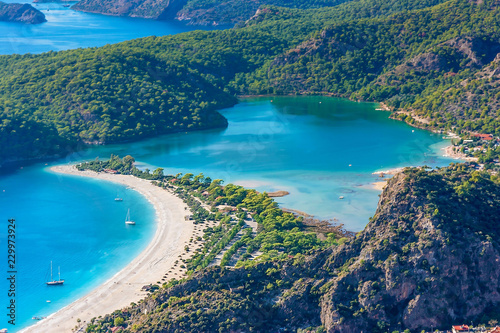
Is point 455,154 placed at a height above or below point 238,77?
below

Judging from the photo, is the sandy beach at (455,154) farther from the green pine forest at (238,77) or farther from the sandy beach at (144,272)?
the sandy beach at (144,272)

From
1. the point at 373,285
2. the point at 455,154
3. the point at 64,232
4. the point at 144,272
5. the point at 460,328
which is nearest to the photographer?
the point at 460,328

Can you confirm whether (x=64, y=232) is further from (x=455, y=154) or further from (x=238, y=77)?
(x=238, y=77)

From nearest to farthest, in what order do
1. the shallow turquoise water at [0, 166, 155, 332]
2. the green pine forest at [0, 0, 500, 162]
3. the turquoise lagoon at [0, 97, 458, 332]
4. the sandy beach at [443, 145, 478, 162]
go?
the shallow turquoise water at [0, 166, 155, 332]
the turquoise lagoon at [0, 97, 458, 332]
the sandy beach at [443, 145, 478, 162]
the green pine forest at [0, 0, 500, 162]

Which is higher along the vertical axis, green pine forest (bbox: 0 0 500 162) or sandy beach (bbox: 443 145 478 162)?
green pine forest (bbox: 0 0 500 162)

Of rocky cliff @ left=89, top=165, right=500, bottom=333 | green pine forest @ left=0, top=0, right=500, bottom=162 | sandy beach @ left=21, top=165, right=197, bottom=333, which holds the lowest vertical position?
sandy beach @ left=21, top=165, right=197, bottom=333

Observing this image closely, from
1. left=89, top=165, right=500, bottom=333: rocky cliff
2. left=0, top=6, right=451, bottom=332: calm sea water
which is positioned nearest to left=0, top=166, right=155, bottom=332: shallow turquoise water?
left=0, top=6, right=451, bottom=332: calm sea water

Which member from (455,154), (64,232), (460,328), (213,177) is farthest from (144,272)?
(455,154)

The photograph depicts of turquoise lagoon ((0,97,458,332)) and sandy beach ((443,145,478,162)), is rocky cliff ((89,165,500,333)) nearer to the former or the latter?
turquoise lagoon ((0,97,458,332))

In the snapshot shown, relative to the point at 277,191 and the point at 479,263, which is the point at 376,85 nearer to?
the point at 277,191
